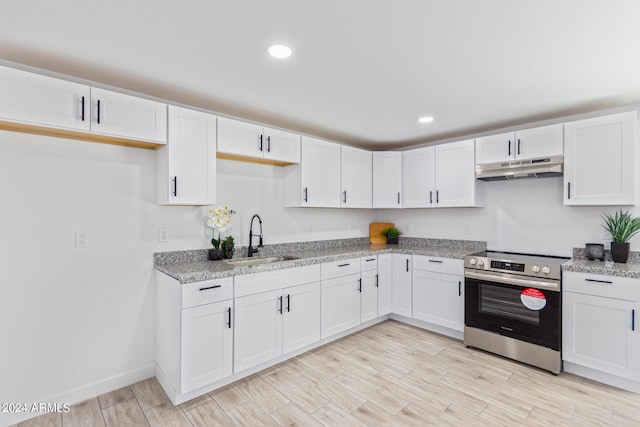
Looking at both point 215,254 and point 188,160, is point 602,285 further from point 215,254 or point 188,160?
point 188,160

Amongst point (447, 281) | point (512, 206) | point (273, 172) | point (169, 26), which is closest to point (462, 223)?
point (512, 206)

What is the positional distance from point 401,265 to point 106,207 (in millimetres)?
3121

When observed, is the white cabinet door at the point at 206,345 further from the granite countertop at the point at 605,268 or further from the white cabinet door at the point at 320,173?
the granite countertop at the point at 605,268

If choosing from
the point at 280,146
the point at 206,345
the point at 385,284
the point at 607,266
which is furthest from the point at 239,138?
the point at 607,266

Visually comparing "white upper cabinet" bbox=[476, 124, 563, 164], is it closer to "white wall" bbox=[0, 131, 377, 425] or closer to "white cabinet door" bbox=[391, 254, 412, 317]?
"white cabinet door" bbox=[391, 254, 412, 317]

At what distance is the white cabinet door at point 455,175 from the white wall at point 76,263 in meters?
2.77

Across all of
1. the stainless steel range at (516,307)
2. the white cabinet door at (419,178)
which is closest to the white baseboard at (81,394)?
the stainless steel range at (516,307)

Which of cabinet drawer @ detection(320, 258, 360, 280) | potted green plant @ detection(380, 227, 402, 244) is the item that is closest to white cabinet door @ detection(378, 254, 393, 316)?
cabinet drawer @ detection(320, 258, 360, 280)

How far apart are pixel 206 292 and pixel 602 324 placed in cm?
316

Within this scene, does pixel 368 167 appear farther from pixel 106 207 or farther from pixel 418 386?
pixel 106 207

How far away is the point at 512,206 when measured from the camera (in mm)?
3602

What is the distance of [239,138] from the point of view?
2.91 meters

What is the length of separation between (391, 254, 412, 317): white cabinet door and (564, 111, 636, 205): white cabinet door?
1.72 meters

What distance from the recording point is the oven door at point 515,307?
2.77 m
